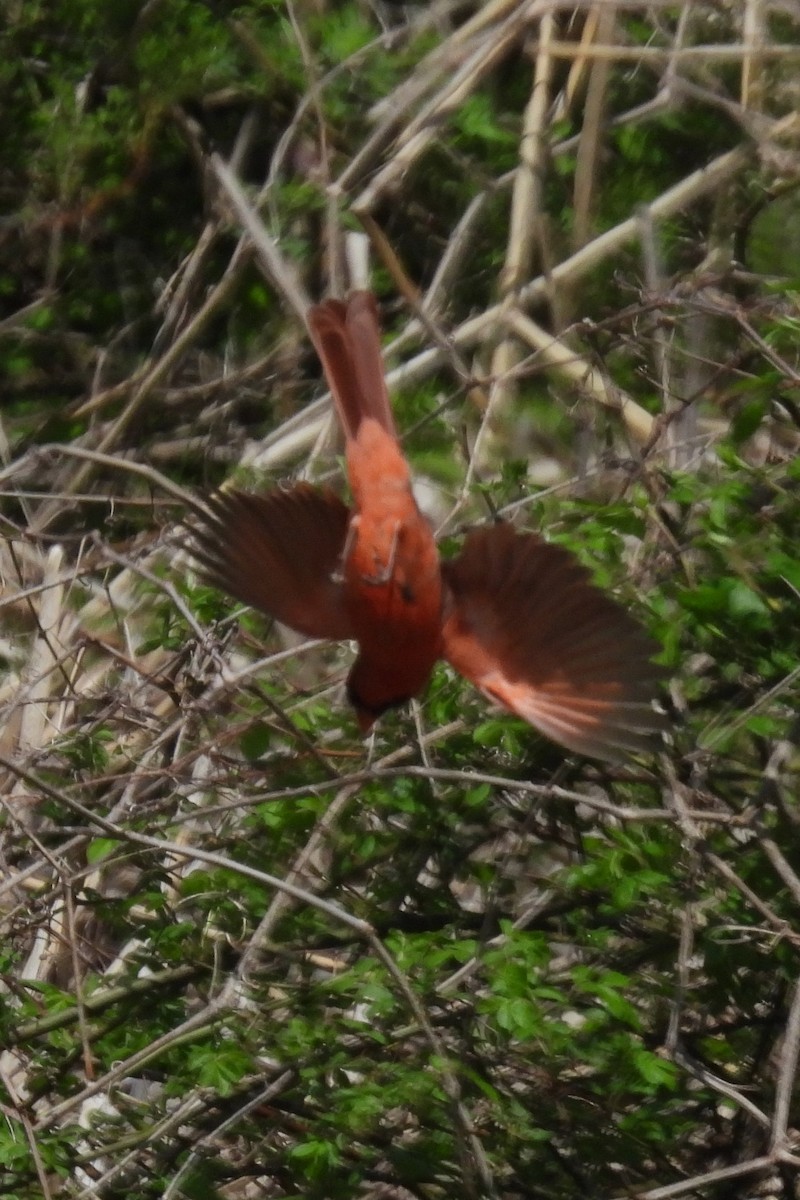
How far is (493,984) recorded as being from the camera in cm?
243

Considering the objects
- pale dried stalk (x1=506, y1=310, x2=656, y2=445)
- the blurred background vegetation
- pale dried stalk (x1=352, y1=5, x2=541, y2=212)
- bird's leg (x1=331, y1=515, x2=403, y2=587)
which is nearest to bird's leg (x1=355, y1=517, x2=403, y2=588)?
bird's leg (x1=331, y1=515, x2=403, y2=587)

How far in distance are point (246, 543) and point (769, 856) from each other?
1055mm

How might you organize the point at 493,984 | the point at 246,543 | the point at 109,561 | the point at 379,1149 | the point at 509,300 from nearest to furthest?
the point at 493,984, the point at 379,1149, the point at 246,543, the point at 109,561, the point at 509,300

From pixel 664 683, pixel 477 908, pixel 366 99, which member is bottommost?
pixel 477 908

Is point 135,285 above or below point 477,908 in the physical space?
above

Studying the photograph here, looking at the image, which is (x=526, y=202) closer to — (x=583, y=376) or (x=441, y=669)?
(x=583, y=376)

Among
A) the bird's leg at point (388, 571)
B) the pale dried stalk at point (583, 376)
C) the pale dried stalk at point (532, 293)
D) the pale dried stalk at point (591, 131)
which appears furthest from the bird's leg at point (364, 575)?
the pale dried stalk at point (591, 131)

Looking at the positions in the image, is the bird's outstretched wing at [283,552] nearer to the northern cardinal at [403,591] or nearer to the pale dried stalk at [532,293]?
the northern cardinal at [403,591]

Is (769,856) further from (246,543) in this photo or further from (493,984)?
(246,543)

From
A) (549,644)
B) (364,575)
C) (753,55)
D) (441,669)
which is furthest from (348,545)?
(753,55)

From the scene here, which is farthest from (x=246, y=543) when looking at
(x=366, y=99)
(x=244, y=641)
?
(x=366, y=99)

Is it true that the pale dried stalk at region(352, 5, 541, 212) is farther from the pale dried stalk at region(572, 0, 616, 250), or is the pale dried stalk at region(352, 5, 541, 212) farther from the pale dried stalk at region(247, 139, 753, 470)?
the pale dried stalk at region(247, 139, 753, 470)

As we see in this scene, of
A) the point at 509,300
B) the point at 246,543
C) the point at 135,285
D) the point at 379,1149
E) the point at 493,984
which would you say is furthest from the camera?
the point at 135,285

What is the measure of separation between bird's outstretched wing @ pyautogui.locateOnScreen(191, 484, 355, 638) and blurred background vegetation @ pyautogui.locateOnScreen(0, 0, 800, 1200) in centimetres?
8
